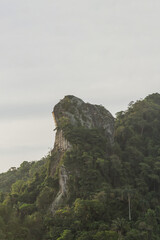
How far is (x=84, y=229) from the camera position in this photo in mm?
24328

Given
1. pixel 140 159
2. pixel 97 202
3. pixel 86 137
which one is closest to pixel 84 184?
pixel 97 202

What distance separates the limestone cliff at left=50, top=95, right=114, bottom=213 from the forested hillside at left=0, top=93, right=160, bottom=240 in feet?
0.56

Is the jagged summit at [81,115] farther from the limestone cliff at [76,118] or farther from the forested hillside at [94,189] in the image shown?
the forested hillside at [94,189]

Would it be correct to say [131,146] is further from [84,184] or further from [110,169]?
[84,184]

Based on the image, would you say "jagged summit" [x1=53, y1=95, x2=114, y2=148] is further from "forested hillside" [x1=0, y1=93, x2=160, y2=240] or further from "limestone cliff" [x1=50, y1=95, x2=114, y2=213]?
"forested hillside" [x1=0, y1=93, x2=160, y2=240]

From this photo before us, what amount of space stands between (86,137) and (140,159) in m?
8.48

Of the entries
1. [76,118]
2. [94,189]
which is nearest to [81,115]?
[76,118]

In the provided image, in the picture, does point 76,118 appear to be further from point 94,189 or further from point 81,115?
point 94,189

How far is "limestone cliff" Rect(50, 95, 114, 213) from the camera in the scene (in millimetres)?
36688

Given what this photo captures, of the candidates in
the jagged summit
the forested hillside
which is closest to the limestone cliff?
the jagged summit

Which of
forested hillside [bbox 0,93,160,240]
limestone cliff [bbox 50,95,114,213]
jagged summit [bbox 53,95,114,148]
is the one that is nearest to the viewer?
forested hillside [bbox 0,93,160,240]

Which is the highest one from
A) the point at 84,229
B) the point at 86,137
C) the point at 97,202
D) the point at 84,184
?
the point at 86,137

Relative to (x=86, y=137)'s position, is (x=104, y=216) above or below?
below

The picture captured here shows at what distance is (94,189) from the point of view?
29.4 meters
